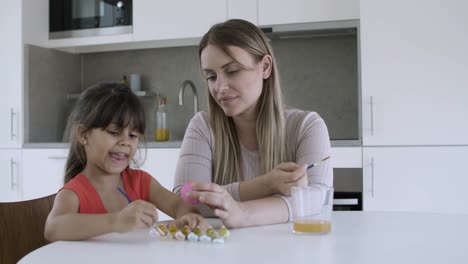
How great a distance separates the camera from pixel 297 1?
2.79 metres

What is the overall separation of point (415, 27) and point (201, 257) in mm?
2062

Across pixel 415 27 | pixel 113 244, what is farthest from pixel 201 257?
pixel 415 27

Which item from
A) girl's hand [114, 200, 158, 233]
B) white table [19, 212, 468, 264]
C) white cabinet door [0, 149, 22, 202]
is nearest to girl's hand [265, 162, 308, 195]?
white table [19, 212, 468, 264]

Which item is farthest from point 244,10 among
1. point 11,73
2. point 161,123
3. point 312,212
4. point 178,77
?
point 312,212

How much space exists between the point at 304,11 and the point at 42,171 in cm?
168

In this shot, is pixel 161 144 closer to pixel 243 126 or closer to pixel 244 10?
pixel 244 10

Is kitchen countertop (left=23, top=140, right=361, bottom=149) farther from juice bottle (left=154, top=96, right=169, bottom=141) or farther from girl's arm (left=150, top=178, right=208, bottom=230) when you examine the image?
girl's arm (left=150, top=178, right=208, bottom=230)

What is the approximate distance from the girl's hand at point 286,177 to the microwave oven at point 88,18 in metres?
2.10

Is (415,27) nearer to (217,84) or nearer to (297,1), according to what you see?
(297,1)

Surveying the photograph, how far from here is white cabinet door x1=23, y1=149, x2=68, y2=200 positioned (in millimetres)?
3066

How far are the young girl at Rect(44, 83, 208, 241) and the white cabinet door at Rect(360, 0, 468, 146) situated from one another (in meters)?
1.42

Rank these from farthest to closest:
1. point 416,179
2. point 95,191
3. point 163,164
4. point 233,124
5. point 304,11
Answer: point 163,164 → point 304,11 → point 416,179 → point 233,124 → point 95,191

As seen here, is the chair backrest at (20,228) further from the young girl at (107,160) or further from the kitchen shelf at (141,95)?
the kitchen shelf at (141,95)

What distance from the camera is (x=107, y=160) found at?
1.34m
